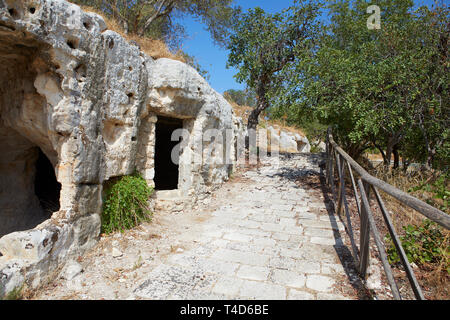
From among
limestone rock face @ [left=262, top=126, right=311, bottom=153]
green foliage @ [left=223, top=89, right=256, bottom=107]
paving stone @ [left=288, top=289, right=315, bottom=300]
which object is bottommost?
paving stone @ [left=288, top=289, right=315, bottom=300]

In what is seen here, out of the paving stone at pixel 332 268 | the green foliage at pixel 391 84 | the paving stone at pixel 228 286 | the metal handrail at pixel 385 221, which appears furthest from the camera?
the green foliage at pixel 391 84

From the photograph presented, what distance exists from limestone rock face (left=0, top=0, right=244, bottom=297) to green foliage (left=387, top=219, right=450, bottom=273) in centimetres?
406

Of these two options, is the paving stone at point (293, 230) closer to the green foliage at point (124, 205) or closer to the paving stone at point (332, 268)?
the paving stone at point (332, 268)

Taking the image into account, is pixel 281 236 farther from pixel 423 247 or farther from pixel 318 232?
pixel 423 247

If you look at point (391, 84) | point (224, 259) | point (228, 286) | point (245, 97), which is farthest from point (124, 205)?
point (245, 97)

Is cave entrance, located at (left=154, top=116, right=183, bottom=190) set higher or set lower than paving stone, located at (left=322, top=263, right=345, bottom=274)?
higher

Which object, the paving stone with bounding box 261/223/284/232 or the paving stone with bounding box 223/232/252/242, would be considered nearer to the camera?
the paving stone with bounding box 223/232/252/242

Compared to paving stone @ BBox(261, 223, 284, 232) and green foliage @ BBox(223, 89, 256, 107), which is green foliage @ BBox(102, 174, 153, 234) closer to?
paving stone @ BBox(261, 223, 284, 232)

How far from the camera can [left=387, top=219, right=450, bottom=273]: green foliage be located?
117 inches

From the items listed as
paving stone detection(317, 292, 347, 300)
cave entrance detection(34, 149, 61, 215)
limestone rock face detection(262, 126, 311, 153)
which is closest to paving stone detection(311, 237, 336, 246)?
paving stone detection(317, 292, 347, 300)

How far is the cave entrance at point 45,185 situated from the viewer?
6.23m

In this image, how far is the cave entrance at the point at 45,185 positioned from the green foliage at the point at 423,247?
6.70 meters

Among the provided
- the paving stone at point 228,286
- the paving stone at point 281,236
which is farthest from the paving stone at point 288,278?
the paving stone at point 281,236
